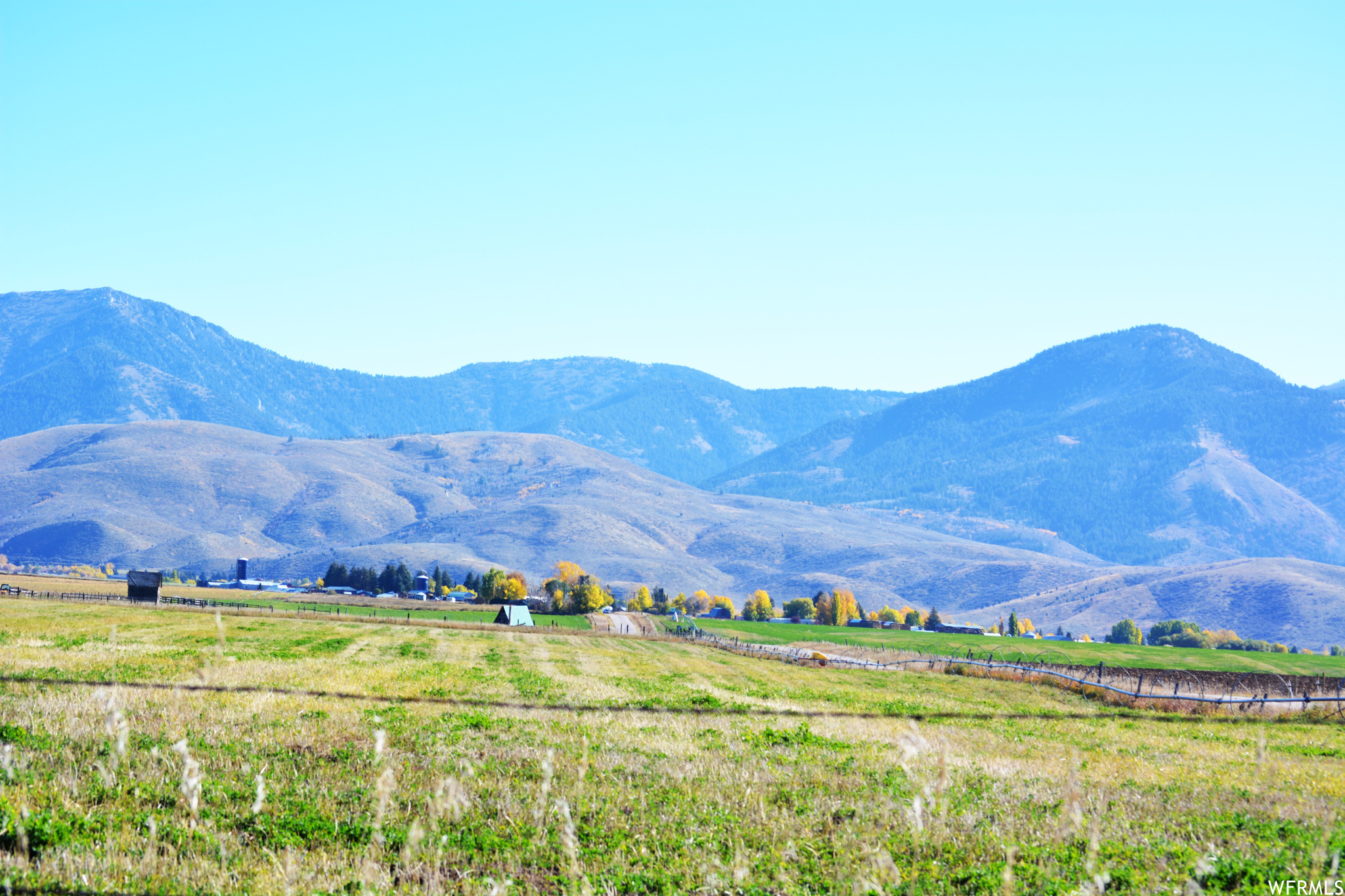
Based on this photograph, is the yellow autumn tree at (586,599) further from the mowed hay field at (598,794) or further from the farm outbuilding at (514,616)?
the mowed hay field at (598,794)

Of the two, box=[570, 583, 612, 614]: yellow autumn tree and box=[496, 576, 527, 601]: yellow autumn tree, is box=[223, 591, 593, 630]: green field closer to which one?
box=[570, 583, 612, 614]: yellow autumn tree

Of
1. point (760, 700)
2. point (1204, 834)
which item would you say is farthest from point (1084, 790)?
point (760, 700)

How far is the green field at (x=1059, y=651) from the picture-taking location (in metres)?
115

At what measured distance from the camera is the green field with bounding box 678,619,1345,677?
115m

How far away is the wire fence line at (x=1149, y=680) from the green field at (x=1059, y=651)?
2547 cm

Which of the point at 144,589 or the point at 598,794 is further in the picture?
the point at 144,589

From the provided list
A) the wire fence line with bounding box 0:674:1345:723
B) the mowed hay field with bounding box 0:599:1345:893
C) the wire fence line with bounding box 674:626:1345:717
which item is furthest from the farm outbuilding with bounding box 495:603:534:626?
the wire fence line with bounding box 0:674:1345:723

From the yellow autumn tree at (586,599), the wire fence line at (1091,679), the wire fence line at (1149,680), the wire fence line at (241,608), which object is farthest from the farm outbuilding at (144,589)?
the yellow autumn tree at (586,599)

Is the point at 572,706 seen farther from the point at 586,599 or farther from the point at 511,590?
the point at 511,590

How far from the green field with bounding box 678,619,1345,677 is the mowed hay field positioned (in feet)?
286

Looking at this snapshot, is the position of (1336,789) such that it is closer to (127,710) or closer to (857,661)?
(127,710)

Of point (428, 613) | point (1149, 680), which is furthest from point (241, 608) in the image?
point (1149, 680)

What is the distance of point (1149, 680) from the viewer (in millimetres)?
62719

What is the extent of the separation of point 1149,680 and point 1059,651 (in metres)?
74.0
